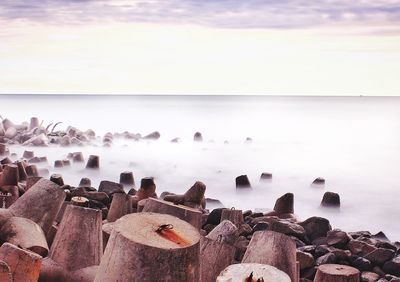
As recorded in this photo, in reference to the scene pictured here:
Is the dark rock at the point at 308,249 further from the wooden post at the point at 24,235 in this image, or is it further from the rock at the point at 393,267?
the wooden post at the point at 24,235

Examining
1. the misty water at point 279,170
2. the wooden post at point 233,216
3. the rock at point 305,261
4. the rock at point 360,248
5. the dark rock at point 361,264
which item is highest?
the wooden post at point 233,216

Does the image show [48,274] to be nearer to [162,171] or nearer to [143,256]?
[143,256]

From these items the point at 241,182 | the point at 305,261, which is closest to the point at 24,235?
the point at 305,261

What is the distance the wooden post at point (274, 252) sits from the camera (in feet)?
11.2

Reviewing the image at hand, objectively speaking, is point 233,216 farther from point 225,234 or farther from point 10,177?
point 10,177

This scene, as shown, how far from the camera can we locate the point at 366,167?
59.2 feet

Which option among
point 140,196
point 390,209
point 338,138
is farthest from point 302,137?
point 140,196

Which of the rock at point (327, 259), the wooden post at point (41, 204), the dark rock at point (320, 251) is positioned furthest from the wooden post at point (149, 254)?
the dark rock at point (320, 251)

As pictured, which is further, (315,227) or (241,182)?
(241,182)

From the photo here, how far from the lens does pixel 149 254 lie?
2639mm

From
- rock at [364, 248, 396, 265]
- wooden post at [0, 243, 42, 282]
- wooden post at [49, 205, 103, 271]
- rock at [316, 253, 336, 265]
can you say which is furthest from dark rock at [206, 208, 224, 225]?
wooden post at [0, 243, 42, 282]

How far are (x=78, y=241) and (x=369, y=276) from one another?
113 inches

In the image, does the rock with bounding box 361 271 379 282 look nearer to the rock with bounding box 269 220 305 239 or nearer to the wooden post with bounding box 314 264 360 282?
the rock with bounding box 269 220 305 239

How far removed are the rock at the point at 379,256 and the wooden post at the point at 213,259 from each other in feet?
8.46
